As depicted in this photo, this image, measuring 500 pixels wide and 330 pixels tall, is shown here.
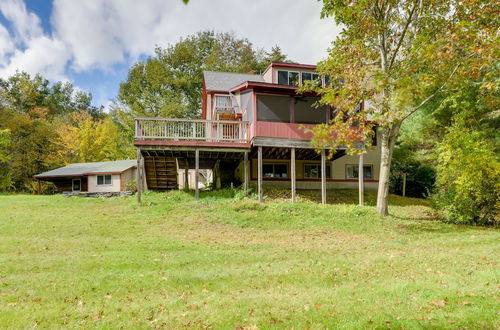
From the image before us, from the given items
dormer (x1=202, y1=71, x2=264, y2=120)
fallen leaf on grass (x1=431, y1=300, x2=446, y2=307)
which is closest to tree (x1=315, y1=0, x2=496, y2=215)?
fallen leaf on grass (x1=431, y1=300, x2=446, y2=307)

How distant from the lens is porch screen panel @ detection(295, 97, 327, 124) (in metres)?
18.2

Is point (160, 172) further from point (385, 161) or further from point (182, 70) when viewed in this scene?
point (182, 70)

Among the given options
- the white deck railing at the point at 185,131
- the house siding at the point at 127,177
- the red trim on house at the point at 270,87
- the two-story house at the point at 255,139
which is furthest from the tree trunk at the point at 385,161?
the house siding at the point at 127,177

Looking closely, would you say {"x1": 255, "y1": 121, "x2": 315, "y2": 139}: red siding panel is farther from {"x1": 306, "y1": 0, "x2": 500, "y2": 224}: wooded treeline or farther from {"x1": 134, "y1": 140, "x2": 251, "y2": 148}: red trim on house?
{"x1": 306, "y1": 0, "x2": 500, "y2": 224}: wooded treeline

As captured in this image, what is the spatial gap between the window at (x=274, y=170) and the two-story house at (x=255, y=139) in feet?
0.23

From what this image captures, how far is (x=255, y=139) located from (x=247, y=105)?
3.65m

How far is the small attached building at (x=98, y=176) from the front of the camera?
1013 inches

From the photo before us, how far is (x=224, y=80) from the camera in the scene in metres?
24.0

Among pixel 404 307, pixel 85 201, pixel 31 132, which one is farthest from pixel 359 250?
pixel 31 132

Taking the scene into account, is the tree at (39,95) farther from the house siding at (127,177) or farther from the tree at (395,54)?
the tree at (395,54)

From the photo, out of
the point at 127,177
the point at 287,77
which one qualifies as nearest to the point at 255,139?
the point at 287,77

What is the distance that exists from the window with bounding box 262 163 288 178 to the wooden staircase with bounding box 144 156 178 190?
6.27 meters

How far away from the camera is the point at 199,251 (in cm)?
826

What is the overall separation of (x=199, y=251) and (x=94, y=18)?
6257mm
